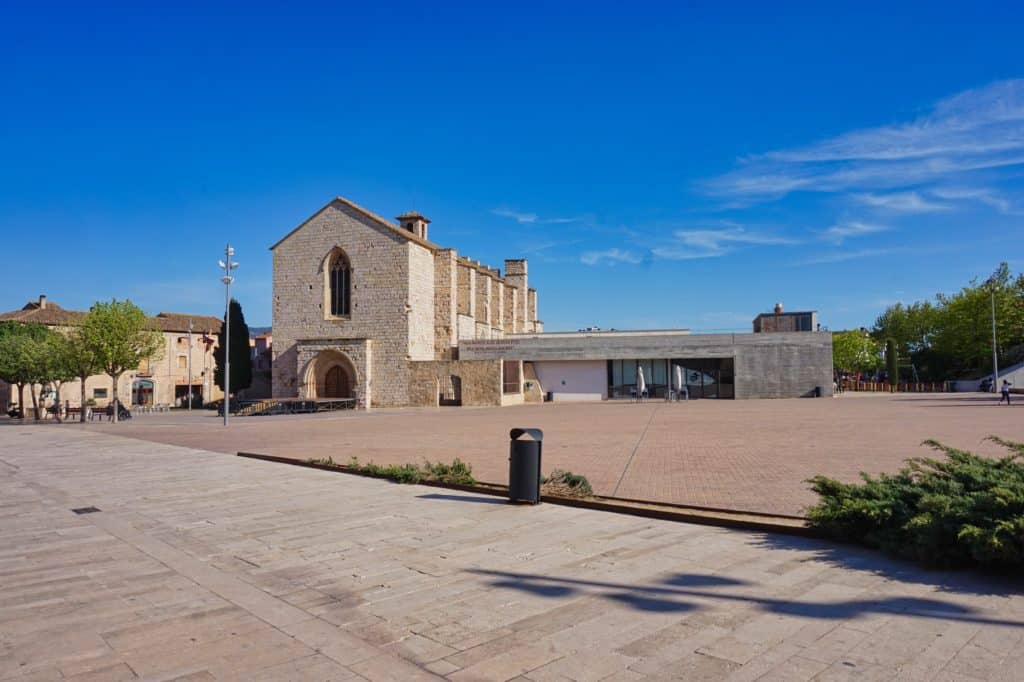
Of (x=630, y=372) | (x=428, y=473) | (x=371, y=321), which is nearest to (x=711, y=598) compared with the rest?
(x=428, y=473)

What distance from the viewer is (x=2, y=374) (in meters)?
36.7

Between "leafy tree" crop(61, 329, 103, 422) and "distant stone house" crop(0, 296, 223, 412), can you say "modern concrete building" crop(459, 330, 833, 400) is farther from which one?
"distant stone house" crop(0, 296, 223, 412)

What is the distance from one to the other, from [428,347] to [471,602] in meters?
40.5

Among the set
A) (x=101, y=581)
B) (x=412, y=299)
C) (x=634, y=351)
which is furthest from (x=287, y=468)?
(x=634, y=351)

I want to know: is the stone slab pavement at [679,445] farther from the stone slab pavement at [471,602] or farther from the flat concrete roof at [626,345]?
the flat concrete roof at [626,345]

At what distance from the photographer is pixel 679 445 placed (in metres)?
15.6

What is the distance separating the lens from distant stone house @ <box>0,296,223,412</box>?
53281 mm

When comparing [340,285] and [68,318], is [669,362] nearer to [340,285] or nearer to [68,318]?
[340,285]

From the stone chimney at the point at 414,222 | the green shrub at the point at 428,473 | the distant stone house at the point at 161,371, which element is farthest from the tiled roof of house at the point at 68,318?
the green shrub at the point at 428,473

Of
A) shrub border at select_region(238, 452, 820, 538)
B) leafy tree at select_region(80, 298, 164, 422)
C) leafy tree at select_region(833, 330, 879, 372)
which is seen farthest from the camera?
leafy tree at select_region(833, 330, 879, 372)

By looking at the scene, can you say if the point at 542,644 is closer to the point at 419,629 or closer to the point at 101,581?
the point at 419,629

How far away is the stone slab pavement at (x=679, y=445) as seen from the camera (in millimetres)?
9797

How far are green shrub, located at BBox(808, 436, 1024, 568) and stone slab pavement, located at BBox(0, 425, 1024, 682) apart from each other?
23cm

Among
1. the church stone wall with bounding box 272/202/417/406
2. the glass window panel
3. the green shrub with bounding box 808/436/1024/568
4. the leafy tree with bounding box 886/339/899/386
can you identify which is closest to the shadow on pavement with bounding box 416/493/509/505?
the green shrub with bounding box 808/436/1024/568
